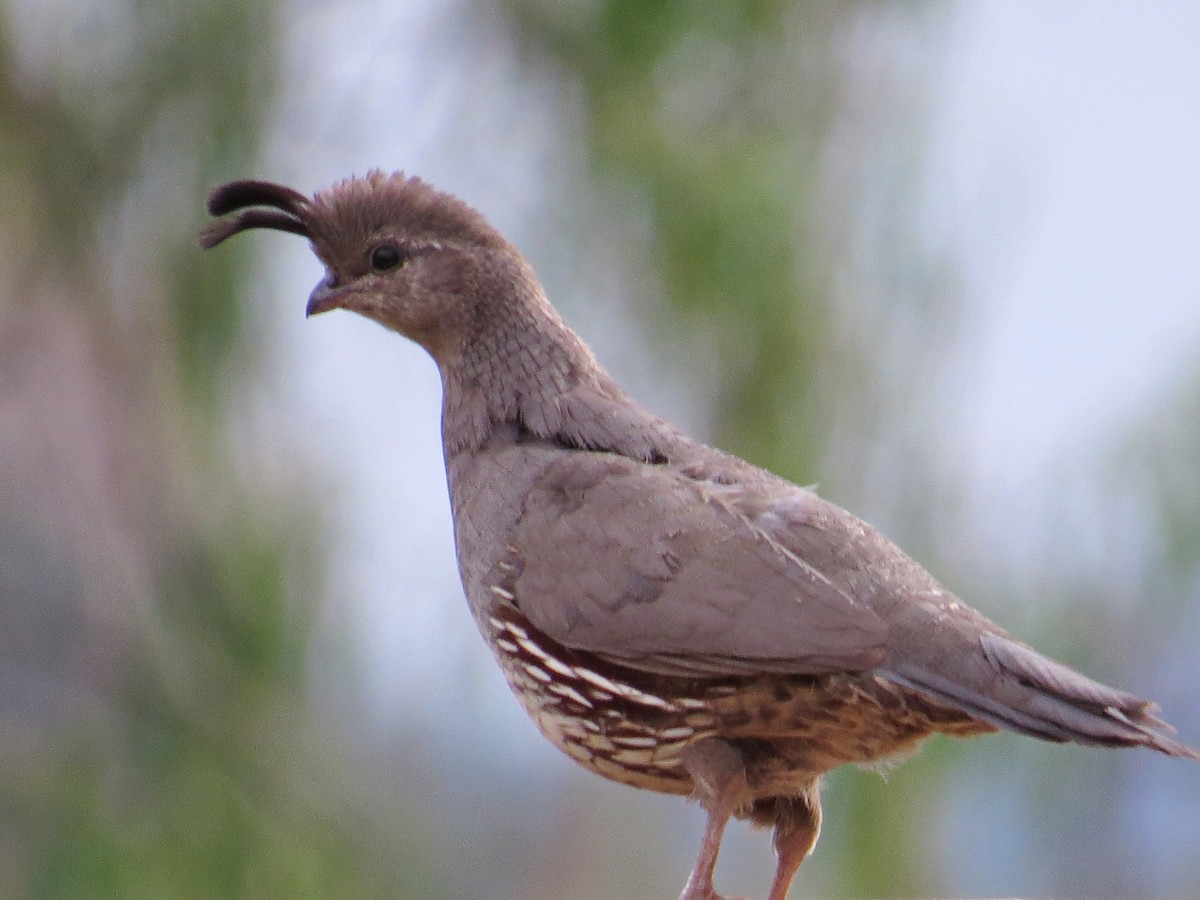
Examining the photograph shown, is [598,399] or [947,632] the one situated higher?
[598,399]

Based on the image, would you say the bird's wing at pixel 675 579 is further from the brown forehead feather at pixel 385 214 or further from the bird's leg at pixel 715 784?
the brown forehead feather at pixel 385 214

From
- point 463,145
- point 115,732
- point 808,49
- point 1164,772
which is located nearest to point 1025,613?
point 1164,772

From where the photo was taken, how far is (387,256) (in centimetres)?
333

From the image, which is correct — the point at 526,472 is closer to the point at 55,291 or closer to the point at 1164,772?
the point at 55,291

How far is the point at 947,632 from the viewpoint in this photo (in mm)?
2580

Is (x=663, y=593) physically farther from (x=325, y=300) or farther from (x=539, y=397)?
(x=325, y=300)

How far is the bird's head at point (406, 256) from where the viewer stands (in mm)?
3316

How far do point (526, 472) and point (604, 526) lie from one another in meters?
0.25

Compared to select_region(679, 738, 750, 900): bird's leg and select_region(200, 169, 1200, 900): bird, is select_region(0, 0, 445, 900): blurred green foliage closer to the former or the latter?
select_region(200, 169, 1200, 900): bird

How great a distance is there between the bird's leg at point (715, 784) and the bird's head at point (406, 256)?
1039 mm

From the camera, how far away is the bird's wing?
8.64 ft

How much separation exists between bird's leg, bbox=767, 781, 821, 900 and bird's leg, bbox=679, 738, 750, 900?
274 millimetres


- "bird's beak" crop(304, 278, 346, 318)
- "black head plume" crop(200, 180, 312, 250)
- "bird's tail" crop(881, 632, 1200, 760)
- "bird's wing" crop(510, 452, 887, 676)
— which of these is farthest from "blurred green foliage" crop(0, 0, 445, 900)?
"bird's tail" crop(881, 632, 1200, 760)

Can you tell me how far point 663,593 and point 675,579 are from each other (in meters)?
0.03
